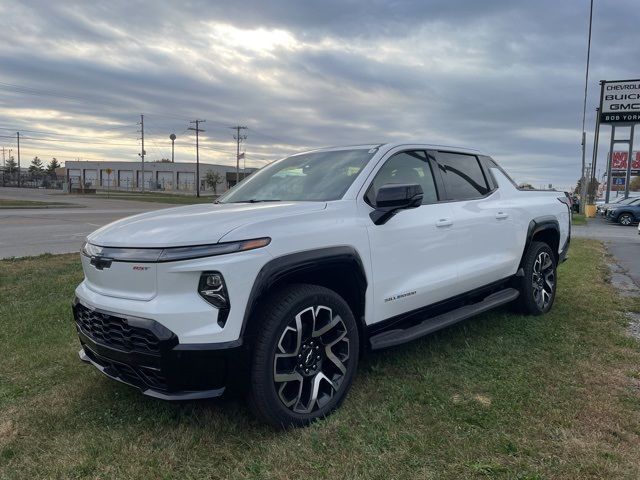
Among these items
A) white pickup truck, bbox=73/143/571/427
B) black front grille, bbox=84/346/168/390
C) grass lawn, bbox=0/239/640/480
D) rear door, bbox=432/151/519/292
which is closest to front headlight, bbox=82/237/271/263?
white pickup truck, bbox=73/143/571/427

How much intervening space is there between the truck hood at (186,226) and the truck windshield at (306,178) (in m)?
0.38

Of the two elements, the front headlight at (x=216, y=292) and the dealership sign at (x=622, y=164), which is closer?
the front headlight at (x=216, y=292)

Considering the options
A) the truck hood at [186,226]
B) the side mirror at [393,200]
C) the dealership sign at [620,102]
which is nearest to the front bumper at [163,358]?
the truck hood at [186,226]

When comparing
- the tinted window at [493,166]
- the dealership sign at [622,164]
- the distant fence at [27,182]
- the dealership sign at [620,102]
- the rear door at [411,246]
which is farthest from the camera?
the distant fence at [27,182]

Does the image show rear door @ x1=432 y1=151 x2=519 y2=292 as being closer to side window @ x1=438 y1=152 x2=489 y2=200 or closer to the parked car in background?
side window @ x1=438 y1=152 x2=489 y2=200

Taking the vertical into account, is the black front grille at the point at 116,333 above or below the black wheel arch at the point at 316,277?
below

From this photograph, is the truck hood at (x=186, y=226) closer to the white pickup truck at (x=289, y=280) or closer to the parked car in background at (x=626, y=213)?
the white pickup truck at (x=289, y=280)

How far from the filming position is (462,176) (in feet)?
15.5

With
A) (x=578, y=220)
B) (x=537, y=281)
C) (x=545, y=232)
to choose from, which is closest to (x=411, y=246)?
(x=537, y=281)

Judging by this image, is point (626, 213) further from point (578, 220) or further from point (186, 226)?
point (186, 226)

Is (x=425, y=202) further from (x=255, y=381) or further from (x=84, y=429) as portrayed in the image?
(x=84, y=429)

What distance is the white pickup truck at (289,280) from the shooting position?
105 inches

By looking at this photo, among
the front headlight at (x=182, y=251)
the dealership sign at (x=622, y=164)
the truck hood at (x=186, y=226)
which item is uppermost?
the dealership sign at (x=622, y=164)

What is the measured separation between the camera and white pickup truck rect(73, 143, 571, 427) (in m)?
2.67
